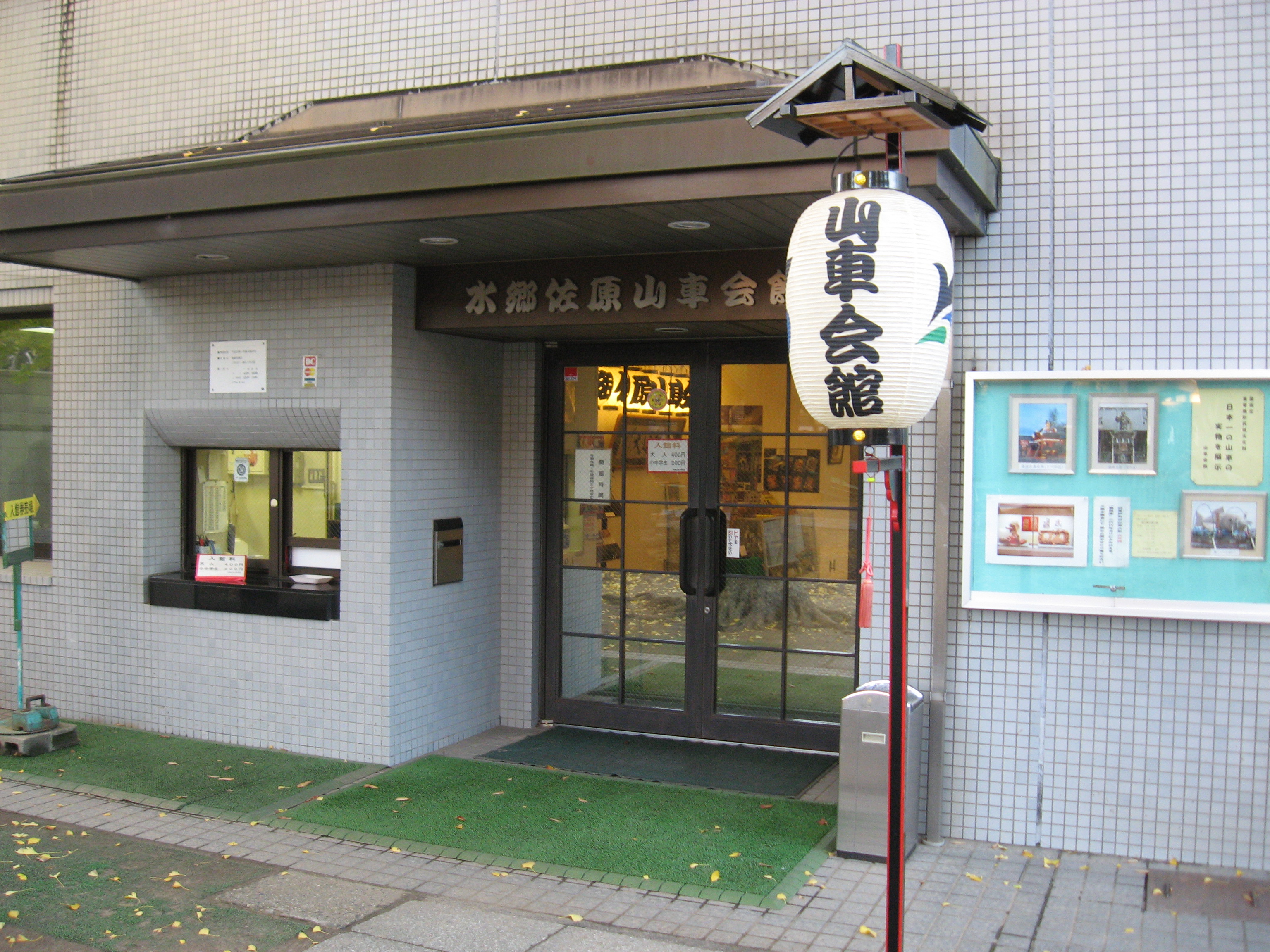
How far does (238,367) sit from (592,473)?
262 cm

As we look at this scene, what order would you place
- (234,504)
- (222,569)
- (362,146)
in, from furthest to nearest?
1. (234,504)
2. (222,569)
3. (362,146)

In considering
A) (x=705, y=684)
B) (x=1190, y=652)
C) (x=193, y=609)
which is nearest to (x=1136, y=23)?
(x=1190, y=652)

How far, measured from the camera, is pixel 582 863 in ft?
18.1

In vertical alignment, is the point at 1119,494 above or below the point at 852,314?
below

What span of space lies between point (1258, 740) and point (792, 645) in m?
Answer: 2.79

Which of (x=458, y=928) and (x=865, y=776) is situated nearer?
(x=458, y=928)

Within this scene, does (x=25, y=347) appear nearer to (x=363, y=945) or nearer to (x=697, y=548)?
(x=697, y=548)

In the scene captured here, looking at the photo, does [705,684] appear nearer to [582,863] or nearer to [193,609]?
[582,863]

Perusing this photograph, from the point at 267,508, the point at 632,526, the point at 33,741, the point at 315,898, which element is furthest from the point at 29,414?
the point at 315,898

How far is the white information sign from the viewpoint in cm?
756

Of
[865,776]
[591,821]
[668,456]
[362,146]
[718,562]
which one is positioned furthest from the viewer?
[668,456]

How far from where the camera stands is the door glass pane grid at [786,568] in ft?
23.6

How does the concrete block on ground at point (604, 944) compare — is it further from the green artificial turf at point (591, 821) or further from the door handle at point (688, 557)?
the door handle at point (688, 557)

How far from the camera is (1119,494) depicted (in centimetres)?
568
